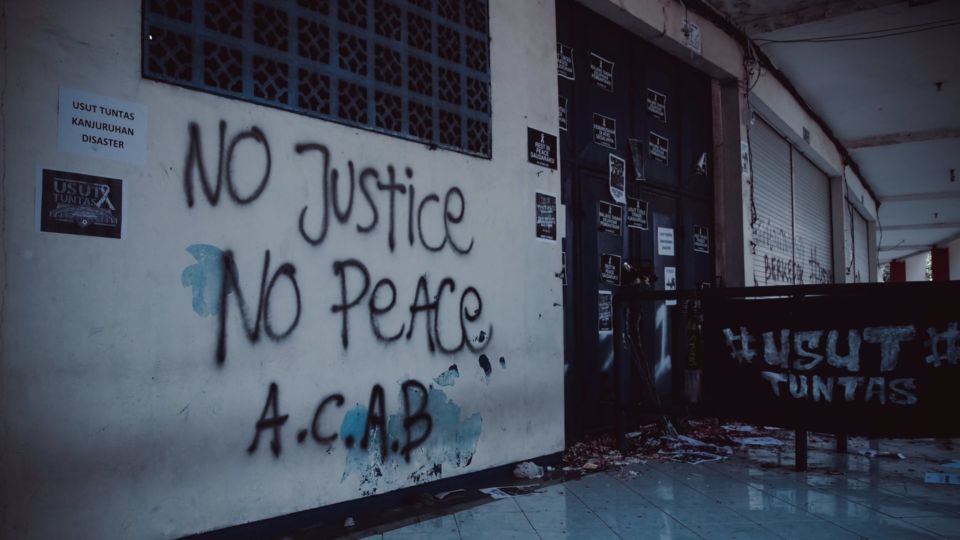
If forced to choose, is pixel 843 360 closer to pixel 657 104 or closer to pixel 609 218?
pixel 609 218

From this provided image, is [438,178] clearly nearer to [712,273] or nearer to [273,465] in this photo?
[273,465]

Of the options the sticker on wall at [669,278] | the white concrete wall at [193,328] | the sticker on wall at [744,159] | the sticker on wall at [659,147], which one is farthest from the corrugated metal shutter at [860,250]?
the white concrete wall at [193,328]

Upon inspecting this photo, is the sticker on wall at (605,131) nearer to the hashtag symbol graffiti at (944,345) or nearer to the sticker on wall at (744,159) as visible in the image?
the sticker on wall at (744,159)

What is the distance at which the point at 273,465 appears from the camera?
3.11 m

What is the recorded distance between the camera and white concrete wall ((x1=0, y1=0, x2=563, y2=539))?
247 cm

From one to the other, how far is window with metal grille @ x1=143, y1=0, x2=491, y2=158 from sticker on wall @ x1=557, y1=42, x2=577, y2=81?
4.08 feet

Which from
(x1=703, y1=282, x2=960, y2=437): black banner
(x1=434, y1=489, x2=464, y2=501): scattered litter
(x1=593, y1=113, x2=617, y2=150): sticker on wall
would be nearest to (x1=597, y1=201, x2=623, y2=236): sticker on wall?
(x1=593, y1=113, x2=617, y2=150): sticker on wall

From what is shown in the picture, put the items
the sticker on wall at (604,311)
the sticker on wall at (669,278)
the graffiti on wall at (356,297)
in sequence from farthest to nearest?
the sticker on wall at (669,278)
the sticker on wall at (604,311)
the graffiti on wall at (356,297)

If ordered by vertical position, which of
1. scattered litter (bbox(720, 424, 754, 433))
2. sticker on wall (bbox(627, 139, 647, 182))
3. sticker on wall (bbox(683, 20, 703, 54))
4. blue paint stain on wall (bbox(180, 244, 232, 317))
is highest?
sticker on wall (bbox(683, 20, 703, 54))

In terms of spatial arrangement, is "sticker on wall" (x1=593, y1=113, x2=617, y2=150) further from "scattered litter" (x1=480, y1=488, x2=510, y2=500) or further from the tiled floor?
"scattered litter" (x1=480, y1=488, x2=510, y2=500)

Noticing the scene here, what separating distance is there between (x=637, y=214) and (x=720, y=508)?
131 inches

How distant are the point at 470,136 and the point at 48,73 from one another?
238cm

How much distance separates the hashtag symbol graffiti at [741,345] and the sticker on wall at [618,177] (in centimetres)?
193

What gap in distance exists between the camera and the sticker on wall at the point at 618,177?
5969mm
